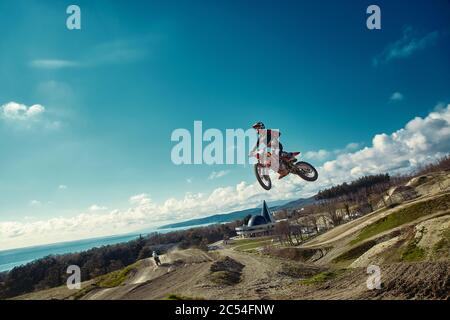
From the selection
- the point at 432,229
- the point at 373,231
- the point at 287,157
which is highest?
the point at 287,157

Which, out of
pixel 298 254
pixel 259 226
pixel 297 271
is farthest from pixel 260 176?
pixel 259 226

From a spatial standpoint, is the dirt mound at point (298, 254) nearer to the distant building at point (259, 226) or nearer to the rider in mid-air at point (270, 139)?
the rider in mid-air at point (270, 139)

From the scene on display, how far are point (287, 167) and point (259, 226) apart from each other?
138195 millimetres

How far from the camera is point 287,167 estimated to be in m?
21.0

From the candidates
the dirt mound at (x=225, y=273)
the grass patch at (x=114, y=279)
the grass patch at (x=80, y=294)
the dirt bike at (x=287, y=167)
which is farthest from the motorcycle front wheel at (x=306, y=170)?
the grass patch at (x=114, y=279)

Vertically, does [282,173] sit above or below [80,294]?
above

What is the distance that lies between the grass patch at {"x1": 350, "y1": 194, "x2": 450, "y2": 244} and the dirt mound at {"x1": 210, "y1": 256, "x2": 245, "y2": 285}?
99.4 ft

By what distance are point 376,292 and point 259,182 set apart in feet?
31.6

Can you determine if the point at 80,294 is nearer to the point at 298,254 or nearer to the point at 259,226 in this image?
the point at 298,254
